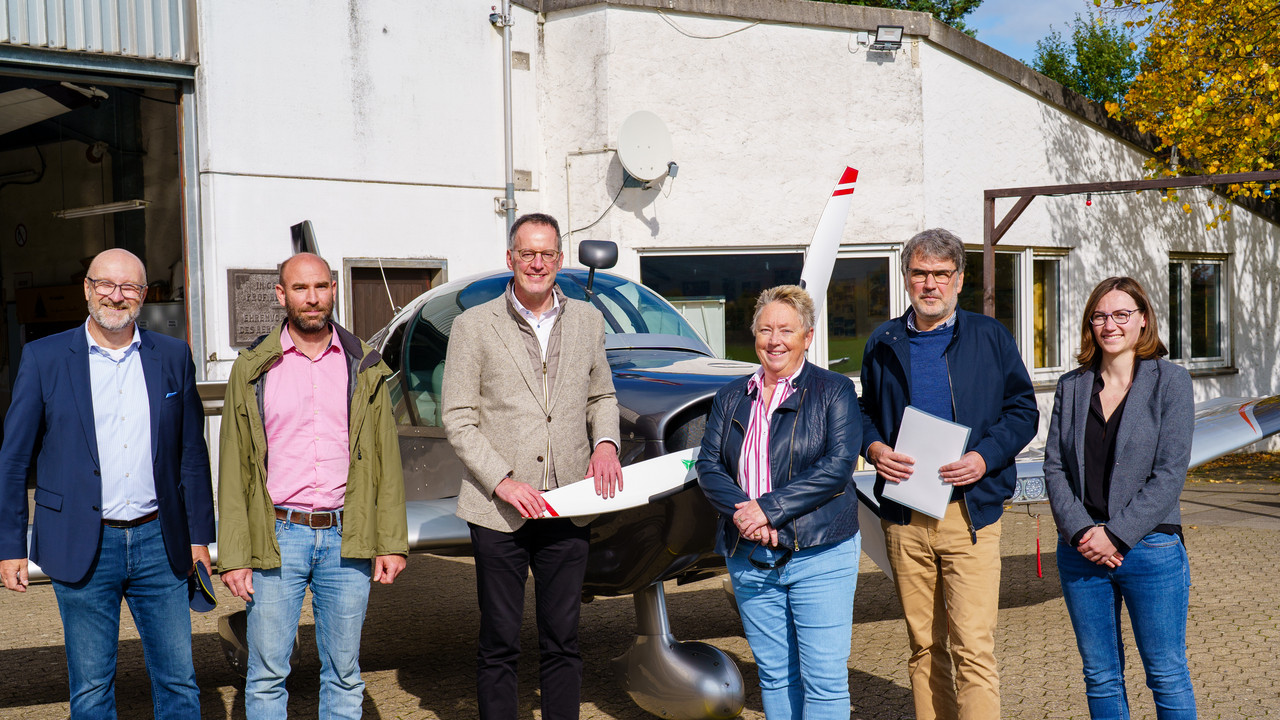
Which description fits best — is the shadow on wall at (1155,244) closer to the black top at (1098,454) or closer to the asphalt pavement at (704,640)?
the asphalt pavement at (704,640)

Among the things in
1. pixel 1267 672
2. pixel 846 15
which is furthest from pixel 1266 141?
pixel 1267 672

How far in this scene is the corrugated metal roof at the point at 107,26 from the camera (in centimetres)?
769

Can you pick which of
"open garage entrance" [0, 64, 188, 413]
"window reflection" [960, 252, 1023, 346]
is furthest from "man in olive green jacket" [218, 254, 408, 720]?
"window reflection" [960, 252, 1023, 346]

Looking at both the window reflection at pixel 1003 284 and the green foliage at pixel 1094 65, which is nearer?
the window reflection at pixel 1003 284

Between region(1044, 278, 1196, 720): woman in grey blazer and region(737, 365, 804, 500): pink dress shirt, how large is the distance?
754 millimetres

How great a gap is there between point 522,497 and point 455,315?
196 cm

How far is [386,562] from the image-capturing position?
3.02 meters

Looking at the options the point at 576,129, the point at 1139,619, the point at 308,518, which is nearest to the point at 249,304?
the point at 576,129

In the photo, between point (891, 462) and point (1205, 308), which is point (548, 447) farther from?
point (1205, 308)

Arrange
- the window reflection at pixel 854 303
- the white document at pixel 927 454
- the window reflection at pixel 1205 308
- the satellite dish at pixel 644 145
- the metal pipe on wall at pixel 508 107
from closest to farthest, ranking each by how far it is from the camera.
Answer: the white document at pixel 927 454, the satellite dish at pixel 644 145, the metal pipe on wall at pixel 508 107, the window reflection at pixel 854 303, the window reflection at pixel 1205 308

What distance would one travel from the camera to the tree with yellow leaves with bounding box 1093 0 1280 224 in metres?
10.6

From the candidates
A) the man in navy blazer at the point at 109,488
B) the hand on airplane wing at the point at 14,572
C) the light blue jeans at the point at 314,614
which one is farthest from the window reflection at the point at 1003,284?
the hand on airplane wing at the point at 14,572

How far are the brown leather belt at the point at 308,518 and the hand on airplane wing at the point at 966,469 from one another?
5.91 feet

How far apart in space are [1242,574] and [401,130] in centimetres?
772
